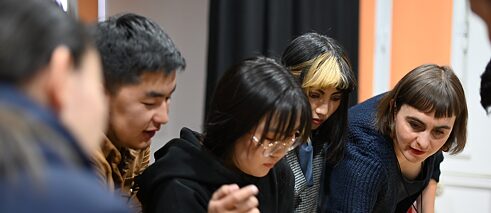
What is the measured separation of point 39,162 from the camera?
517 mm

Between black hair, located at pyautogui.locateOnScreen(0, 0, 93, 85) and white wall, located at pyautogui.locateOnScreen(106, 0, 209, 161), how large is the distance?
7.20 feet

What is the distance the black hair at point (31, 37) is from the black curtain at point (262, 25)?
2.05m

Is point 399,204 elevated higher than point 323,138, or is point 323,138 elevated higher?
point 323,138

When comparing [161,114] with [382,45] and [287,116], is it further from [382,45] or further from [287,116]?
[382,45]

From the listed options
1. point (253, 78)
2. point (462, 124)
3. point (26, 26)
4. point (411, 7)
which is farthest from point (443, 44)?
point (26, 26)

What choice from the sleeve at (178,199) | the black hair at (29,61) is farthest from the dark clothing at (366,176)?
the black hair at (29,61)

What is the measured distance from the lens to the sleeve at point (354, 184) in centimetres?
165

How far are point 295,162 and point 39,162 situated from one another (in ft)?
3.78

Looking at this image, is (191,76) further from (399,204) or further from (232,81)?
(232,81)

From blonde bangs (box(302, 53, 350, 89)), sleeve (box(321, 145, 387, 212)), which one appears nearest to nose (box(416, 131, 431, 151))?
sleeve (box(321, 145, 387, 212))

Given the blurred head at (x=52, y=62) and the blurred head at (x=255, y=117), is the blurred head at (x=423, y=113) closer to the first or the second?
the blurred head at (x=255, y=117)

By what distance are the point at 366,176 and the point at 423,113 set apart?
219mm

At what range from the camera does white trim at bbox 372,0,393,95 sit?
9.27ft

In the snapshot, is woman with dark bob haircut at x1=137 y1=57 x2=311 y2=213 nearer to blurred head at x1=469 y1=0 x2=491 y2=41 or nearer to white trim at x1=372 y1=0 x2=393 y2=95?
blurred head at x1=469 y1=0 x2=491 y2=41
